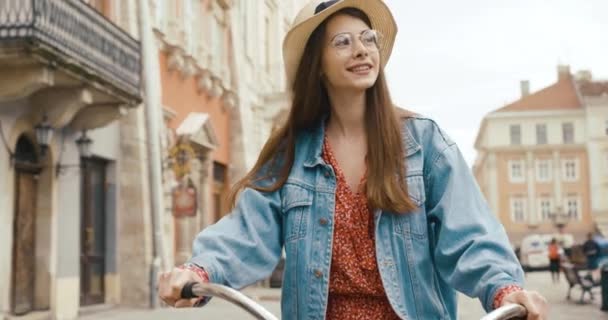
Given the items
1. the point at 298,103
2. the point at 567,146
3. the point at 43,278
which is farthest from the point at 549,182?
the point at 298,103

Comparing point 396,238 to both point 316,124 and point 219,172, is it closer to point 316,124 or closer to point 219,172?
point 316,124

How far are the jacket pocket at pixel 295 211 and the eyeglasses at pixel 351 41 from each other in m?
0.38

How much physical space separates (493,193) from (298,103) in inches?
2805

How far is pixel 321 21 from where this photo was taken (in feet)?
8.23

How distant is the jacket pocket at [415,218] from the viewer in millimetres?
2283

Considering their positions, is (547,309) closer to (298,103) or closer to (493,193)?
A: (298,103)

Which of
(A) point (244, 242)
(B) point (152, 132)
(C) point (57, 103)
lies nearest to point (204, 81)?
(B) point (152, 132)

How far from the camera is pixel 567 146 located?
7038cm

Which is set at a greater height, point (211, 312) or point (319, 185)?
point (319, 185)

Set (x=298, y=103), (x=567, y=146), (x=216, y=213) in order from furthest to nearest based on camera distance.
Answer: (x=567, y=146) → (x=216, y=213) → (x=298, y=103)

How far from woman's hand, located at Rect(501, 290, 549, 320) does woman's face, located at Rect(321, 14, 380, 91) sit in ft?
2.56

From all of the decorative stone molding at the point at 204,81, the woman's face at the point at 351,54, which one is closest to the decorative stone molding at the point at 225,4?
the decorative stone molding at the point at 204,81

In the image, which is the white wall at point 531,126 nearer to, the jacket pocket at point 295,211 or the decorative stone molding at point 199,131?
the decorative stone molding at point 199,131

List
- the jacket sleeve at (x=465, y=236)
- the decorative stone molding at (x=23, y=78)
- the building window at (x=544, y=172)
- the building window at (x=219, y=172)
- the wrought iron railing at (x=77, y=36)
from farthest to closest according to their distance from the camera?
the building window at (x=544, y=172) → the building window at (x=219, y=172) → the decorative stone molding at (x=23, y=78) → the wrought iron railing at (x=77, y=36) → the jacket sleeve at (x=465, y=236)
